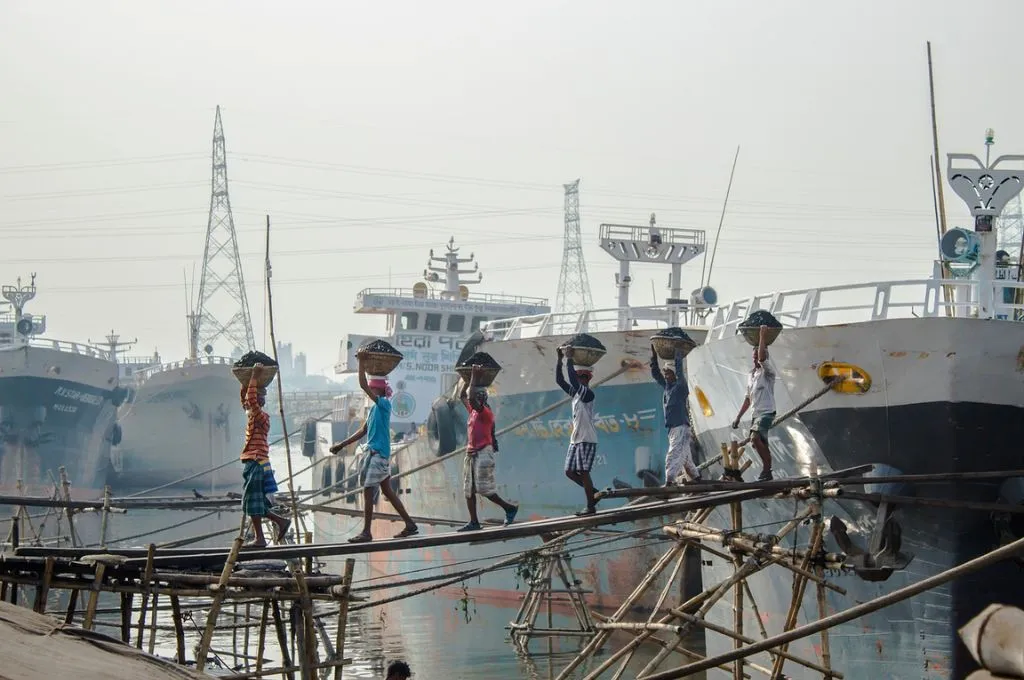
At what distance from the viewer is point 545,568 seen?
18125mm

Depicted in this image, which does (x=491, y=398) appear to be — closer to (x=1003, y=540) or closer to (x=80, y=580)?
(x=1003, y=540)

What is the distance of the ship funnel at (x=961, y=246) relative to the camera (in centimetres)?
1234

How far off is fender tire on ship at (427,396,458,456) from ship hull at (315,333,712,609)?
61 centimetres

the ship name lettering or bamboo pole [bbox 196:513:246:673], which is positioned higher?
bamboo pole [bbox 196:513:246:673]

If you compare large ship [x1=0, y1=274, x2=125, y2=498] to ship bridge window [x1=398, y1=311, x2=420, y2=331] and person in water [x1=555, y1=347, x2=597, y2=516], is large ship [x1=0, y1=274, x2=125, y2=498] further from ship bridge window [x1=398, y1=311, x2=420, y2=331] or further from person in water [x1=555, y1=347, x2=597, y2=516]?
person in water [x1=555, y1=347, x2=597, y2=516]

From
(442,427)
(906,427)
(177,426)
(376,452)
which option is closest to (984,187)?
(906,427)

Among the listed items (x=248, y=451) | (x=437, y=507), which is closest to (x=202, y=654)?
Answer: (x=248, y=451)

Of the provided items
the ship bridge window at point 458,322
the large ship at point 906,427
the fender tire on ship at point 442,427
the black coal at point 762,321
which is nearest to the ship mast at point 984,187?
the large ship at point 906,427

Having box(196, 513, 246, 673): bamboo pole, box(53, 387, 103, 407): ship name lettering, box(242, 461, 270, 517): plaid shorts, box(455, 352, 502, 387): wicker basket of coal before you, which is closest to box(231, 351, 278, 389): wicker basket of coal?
box(242, 461, 270, 517): plaid shorts

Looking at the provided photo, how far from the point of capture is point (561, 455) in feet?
71.4

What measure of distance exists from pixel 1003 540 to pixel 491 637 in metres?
12.0

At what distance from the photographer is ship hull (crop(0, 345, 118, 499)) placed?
41.3 metres

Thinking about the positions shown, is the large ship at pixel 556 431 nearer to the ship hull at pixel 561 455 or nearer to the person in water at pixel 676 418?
the ship hull at pixel 561 455

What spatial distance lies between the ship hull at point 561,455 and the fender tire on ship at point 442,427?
2.00 ft
